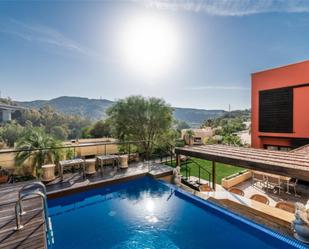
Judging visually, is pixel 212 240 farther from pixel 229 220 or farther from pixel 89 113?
pixel 89 113

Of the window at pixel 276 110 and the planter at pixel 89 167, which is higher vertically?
the window at pixel 276 110

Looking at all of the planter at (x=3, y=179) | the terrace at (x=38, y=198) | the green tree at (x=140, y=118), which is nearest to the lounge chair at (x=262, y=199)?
the terrace at (x=38, y=198)

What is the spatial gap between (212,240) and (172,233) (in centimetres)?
87

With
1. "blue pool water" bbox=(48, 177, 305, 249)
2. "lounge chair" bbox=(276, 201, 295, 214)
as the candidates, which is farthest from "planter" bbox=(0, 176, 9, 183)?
"lounge chair" bbox=(276, 201, 295, 214)

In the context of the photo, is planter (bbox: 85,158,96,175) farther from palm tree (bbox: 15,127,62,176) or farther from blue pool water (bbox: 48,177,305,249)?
palm tree (bbox: 15,127,62,176)

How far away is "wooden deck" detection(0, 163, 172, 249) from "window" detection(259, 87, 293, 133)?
7808 millimetres

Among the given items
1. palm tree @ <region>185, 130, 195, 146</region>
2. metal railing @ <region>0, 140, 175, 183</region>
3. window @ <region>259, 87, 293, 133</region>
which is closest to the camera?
metal railing @ <region>0, 140, 175, 183</region>

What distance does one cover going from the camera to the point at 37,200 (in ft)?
14.4

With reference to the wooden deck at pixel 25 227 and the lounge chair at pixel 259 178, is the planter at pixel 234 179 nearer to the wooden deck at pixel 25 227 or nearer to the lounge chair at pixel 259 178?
the lounge chair at pixel 259 178

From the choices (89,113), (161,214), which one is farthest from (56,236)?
(89,113)

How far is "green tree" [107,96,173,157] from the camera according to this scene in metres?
15.1

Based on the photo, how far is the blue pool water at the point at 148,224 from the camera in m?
3.93

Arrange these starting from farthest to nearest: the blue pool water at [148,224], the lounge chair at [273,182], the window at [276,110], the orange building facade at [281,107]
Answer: the window at [276,110], the orange building facade at [281,107], the lounge chair at [273,182], the blue pool water at [148,224]

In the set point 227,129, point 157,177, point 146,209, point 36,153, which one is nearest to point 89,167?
point 36,153
